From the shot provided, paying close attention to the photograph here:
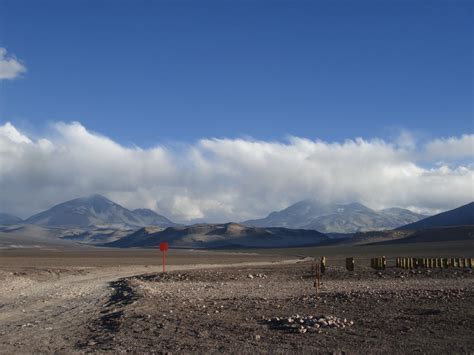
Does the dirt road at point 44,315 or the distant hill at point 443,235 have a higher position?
the distant hill at point 443,235

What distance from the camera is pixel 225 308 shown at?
56.2 feet

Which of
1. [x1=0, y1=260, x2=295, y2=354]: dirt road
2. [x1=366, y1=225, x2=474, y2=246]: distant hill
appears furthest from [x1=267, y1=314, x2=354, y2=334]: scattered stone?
[x1=366, y1=225, x2=474, y2=246]: distant hill

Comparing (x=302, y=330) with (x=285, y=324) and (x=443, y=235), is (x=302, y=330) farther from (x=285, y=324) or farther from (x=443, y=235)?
(x=443, y=235)

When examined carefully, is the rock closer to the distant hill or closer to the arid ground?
the arid ground

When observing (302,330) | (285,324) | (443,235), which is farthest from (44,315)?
(443,235)

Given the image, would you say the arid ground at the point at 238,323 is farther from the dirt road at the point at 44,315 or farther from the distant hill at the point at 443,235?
the distant hill at the point at 443,235

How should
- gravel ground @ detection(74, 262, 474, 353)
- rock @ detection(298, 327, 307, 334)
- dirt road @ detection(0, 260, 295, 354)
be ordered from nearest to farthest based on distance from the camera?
1. gravel ground @ detection(74, 262, 474, 353)
2. rock @ detection(298, 327, 307, 334)
3. dirt road @ detection(0, 260, 295, 354)

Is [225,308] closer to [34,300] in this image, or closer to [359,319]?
[359,319]

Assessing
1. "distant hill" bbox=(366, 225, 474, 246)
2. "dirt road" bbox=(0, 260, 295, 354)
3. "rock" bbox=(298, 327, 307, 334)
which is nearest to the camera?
"rock" bbox=(298, 327, 307, 334)

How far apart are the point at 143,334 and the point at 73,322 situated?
3746 millimetres

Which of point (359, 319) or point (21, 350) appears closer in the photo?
point (21, 350)

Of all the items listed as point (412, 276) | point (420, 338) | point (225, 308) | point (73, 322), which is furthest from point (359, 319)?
point (412, 276)

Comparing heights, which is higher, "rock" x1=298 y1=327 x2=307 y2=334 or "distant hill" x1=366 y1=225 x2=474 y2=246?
"distant hill" x1=366 y1=225 x2=474 y2=246

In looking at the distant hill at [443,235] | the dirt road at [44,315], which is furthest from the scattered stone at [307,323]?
the distant hill at [443,235]
